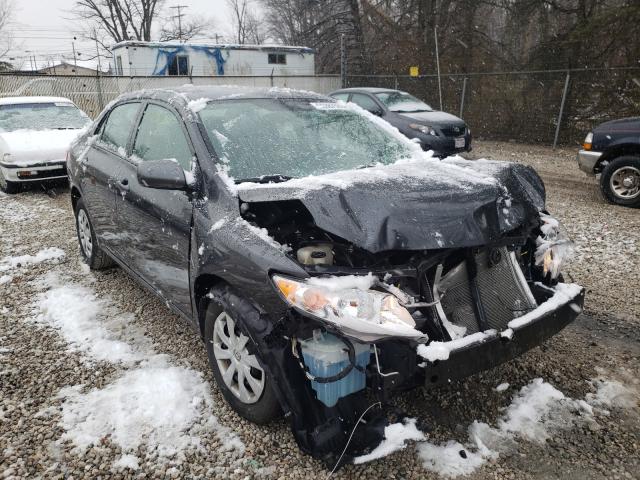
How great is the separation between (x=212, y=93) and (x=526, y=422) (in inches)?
113

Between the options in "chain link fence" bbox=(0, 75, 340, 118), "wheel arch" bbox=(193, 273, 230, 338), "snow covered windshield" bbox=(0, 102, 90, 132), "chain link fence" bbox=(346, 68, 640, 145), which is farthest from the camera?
"chain link fence" bbox=(0, 75, 340, 118)

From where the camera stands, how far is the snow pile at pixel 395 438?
2.32 metres

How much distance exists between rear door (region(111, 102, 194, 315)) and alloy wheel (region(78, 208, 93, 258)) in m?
1.08

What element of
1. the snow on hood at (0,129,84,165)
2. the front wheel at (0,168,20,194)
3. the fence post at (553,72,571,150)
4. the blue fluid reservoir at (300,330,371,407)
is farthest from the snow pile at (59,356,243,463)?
the fence post at (553,72,571,150)

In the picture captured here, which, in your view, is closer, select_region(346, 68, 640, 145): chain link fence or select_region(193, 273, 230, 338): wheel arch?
select_region(193, 273, 230, 338): wheel arch

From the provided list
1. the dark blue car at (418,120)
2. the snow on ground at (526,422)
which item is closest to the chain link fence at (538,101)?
the dark blue car at (418,120)

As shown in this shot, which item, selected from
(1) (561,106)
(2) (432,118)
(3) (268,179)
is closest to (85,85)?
(2) (432,118)

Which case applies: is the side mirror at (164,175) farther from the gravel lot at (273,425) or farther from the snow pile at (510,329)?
the snow pile at (510,329)

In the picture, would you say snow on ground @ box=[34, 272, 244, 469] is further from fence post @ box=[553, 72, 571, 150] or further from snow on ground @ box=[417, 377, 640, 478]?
fence post @ box=[553, 72, 571, 150]

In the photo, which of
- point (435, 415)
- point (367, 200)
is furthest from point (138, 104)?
point (435, 415)

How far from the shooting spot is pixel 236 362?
2588mm

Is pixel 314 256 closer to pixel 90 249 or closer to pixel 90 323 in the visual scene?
pixel 90 323

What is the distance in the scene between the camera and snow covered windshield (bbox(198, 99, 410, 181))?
2.94 m

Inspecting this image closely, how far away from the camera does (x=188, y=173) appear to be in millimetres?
2809
